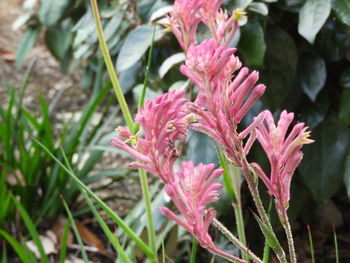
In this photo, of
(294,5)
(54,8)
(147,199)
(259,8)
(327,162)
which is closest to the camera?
(147,199)

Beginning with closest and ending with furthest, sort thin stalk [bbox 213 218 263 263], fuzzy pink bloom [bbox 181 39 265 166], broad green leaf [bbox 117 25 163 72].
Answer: fuzzy pink bloom [bbox 181 39 265 166]
thin stalk [bbox 213 218 263 263]
broad green leaf [bbox 117 25 163 72]

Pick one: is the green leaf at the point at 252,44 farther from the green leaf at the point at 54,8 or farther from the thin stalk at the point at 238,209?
the green leaf at the point at 54,8

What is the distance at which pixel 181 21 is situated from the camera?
103 cm

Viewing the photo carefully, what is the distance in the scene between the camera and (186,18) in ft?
3.31

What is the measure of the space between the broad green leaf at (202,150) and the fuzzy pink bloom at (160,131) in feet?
2.52

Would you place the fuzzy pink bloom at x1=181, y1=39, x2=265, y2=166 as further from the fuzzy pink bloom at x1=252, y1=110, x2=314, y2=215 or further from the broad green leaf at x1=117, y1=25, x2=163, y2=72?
the broad green leaf at x1=117, y1=25, x2=163, y2=72

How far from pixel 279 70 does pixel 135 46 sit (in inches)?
15.2

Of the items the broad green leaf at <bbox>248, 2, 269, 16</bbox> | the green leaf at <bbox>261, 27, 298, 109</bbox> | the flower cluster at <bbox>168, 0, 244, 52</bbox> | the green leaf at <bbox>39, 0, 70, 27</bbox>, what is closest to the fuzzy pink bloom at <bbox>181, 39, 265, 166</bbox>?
the flower cluster at <bbox>168, 0, 244, 52</bbox>

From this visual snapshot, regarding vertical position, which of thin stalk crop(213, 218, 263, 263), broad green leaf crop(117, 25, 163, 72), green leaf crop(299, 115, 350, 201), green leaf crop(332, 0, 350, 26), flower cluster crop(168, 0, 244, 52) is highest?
flower cluster crop(168, 0, 244, 52)

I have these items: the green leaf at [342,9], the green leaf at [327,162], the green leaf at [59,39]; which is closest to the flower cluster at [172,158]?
the green leaf at [342,9]

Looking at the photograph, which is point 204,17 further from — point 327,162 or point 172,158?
point 327,162

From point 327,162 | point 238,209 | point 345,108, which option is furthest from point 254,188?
point 327,162

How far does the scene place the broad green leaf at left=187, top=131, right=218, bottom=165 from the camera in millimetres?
1564

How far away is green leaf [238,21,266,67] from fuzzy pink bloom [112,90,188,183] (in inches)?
28.0
